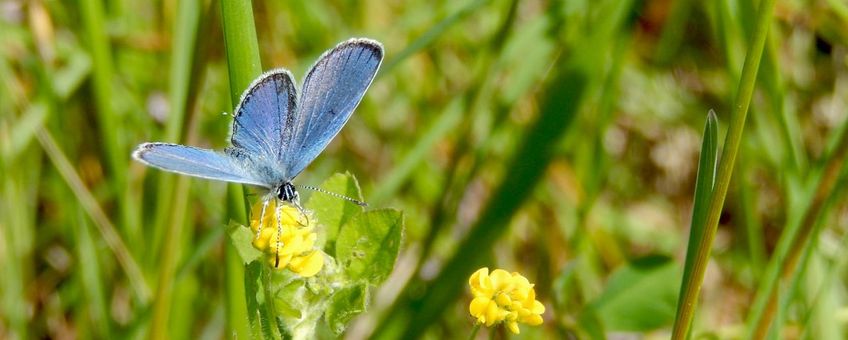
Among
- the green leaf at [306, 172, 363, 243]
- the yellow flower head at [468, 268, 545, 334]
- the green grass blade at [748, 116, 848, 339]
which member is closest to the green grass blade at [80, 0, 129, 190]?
the green leaf at [306, 172, 363, 243]

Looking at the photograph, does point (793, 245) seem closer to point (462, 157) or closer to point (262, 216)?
point (462, 157)

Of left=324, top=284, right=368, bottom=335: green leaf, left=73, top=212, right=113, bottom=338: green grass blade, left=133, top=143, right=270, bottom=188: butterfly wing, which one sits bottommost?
left=324, top=284, right=368, bottom=335: green leaf

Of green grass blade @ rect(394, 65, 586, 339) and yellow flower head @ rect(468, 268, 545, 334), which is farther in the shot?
green grass blade @ rect(394, 65, 586, 339)

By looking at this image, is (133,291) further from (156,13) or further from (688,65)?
(688,65)

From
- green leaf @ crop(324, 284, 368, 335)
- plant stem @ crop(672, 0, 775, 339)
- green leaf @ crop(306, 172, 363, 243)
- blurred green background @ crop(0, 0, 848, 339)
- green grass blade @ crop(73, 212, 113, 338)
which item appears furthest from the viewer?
green grass blade @ crop(73, 212, 113, 338)

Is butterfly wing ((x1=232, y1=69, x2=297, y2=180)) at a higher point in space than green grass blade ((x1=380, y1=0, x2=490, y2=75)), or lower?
lower

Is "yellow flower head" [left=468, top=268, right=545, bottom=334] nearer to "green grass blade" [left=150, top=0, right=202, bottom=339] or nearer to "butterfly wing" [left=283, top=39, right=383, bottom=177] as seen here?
"butterfly wing" [left=283, top=39, right=383, bottom=177]

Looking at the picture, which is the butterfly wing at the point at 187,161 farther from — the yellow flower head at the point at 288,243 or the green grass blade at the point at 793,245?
the green grass blade at the point at 793,245

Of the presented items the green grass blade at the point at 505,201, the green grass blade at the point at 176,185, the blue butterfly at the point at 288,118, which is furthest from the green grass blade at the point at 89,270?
the blue butterfly at the point at 288,118
